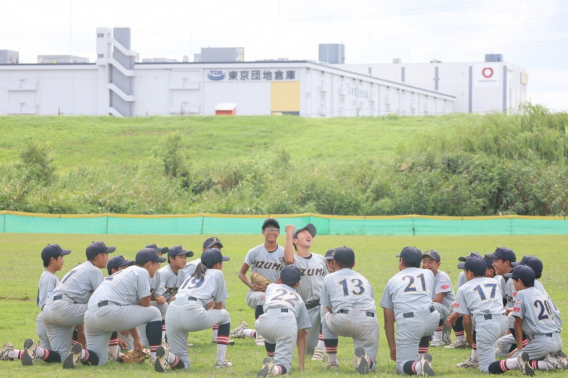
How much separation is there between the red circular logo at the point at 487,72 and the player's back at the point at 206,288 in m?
100.0

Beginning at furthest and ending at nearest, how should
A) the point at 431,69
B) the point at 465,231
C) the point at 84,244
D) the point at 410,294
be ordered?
the point at 431,69
the point at 465,231
the point at 84,244
the point at 410,294

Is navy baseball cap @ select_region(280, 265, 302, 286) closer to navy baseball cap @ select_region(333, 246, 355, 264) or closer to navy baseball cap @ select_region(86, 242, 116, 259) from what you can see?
navy baseball cap @ select_region(333, 246, 355, 264)

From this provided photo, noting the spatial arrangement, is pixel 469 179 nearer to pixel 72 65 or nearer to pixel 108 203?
pixel 108 203

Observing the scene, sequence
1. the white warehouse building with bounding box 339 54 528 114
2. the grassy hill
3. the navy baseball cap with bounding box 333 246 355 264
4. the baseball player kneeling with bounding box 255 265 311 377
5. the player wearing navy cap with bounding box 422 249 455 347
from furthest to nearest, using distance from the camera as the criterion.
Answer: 1. the white warehouse building with bounding box 339 54 528 114
2. the grassy hill
3. the player wearing navy cap with bounding box 422 249 455 347
4. the navy baseball cap with bounding box 333 246 355 264
5. the baseball player kneeling with bounding box 255 265 311 377

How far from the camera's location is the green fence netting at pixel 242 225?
30.3 meters

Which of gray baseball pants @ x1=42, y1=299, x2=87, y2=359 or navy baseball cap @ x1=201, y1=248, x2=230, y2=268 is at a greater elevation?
navy baseball cap @ x1=201, y1=248, x2=230, y2=268

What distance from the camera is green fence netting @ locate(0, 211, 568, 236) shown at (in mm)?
30297

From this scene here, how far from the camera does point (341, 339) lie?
11789mm

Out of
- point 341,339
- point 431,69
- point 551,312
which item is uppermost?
point 431,69

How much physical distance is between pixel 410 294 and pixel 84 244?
18.8m

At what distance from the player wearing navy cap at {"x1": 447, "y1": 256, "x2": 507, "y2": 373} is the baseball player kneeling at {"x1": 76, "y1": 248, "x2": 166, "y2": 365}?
14.2 ft

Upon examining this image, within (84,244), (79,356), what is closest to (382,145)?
(84,244)

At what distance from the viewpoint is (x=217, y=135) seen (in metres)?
61.6

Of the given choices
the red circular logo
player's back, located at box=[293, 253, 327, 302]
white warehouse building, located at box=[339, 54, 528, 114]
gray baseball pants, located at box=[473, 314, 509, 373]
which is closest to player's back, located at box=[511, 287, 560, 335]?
gray baseball pants, located at box=[473, 314, 509, 373]
